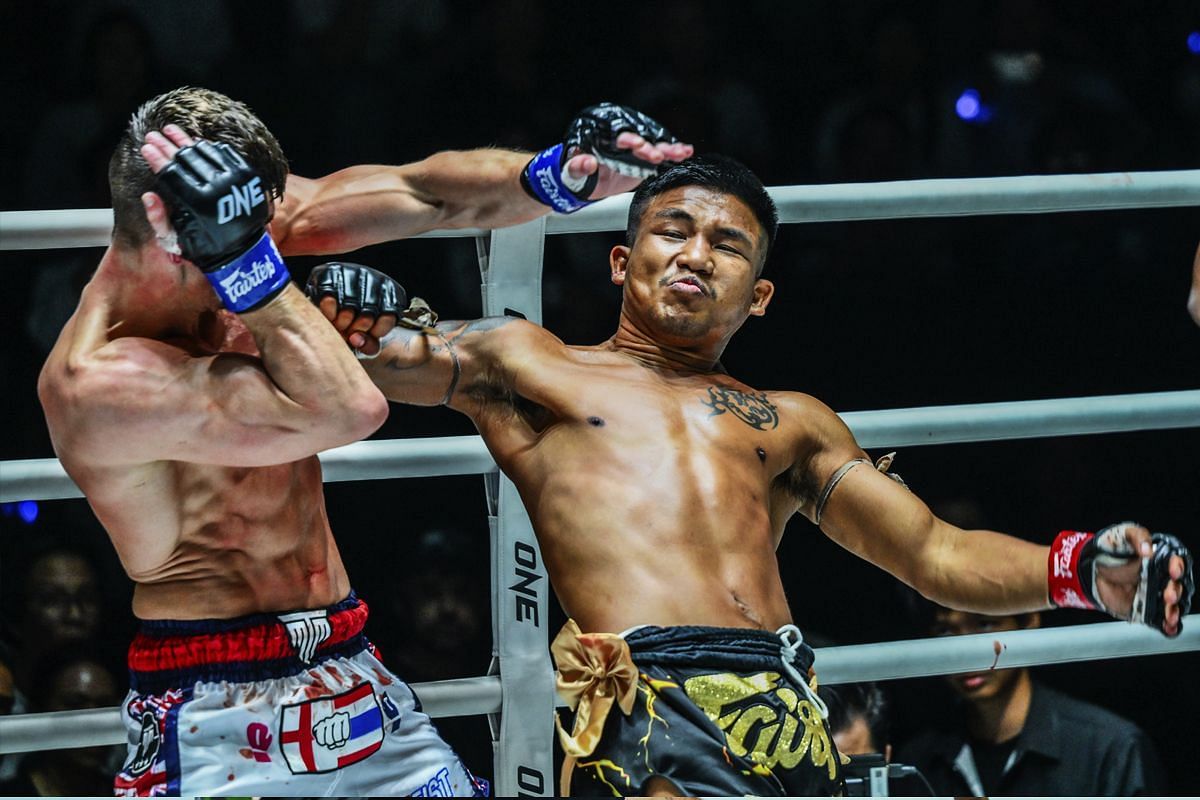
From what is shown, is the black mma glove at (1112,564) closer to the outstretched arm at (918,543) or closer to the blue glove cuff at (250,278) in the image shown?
the outstretched arm at (918,543)

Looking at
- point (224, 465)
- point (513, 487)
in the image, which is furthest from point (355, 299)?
point (513, 487)

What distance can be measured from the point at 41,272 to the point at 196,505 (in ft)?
4.57

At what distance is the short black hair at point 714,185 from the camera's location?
2133 mm

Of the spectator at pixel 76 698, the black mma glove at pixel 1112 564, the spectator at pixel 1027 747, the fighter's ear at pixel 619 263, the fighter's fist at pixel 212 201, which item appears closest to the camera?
the fighter's fist at pixel 212 201

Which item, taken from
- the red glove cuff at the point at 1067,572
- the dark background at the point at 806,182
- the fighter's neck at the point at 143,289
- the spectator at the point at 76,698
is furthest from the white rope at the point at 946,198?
the spectator at the point at 76,698

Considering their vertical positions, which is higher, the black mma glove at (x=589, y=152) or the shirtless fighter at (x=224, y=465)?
the black mma glove at (x=589, y=152)

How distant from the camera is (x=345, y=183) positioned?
1887 millimetres

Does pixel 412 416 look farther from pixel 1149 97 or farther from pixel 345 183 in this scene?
pixel 1149 97

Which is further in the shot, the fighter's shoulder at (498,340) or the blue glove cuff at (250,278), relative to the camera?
the fighter's shoulder at (498,340)

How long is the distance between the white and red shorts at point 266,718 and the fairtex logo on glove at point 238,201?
0.50 metres

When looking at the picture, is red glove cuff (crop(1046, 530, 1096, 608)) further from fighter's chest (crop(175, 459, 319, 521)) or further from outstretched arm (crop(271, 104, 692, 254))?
fighter's chest (crop(175, 459, 319, 521))

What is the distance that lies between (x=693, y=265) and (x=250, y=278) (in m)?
0.77

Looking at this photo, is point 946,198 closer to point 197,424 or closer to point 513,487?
point 513,487

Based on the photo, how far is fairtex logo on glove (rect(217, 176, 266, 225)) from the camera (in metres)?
1.45
